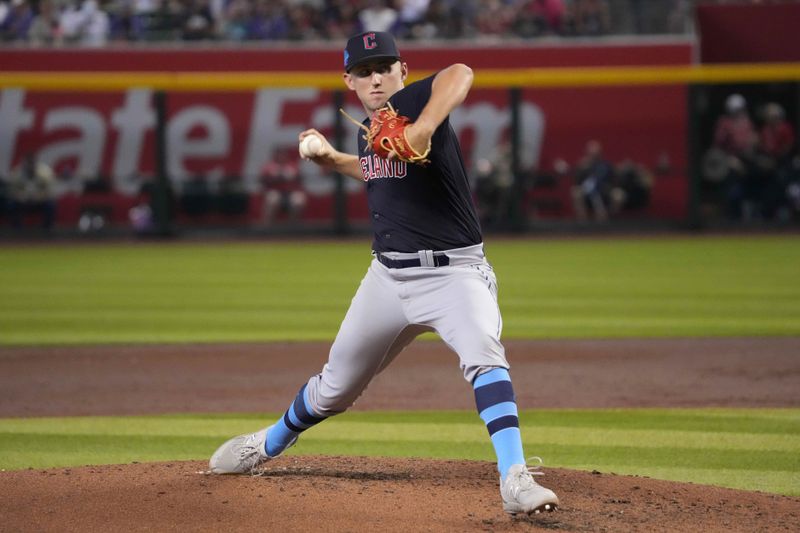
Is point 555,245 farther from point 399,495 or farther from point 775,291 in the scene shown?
point 399,495

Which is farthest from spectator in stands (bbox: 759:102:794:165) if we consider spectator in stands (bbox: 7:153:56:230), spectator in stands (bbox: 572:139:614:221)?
spectator in stands (bbox: 7:153:56:230)

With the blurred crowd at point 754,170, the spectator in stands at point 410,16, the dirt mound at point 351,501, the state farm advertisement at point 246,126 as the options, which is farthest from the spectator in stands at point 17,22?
A: the dirt mound at point 351,501

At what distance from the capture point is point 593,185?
20453 millimetres

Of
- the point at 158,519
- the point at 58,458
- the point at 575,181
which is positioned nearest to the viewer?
the point at 158,519

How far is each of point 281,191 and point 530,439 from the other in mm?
15372

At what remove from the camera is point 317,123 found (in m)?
21.9

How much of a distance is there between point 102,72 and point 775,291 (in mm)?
13769

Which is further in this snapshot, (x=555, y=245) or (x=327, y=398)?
(x=555, y=245)

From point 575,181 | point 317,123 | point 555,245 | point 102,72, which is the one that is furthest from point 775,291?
point 102,72

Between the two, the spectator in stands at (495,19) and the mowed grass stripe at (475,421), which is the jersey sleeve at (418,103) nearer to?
the mowed grass stripe at (475,421)

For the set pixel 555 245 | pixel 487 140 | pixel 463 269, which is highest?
pixel 463 269

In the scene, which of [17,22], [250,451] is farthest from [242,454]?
[17,22]

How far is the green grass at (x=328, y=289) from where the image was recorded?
10.4 m

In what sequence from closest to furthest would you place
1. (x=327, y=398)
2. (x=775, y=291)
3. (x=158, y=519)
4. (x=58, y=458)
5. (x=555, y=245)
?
(x=158, y=519), (x=327, y=398), (x=58, y=458), (x=775, y=291), (x=555, y=245)
